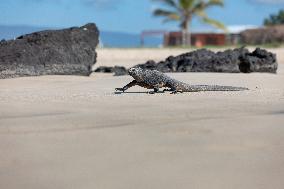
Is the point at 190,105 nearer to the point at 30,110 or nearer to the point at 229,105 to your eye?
the point at 229,105

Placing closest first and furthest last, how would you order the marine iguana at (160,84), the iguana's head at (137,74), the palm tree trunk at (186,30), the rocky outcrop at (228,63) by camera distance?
the marine iguana at (160,84) < the iguana's head at (137,74) < the rocky outcrop at (228,63) < the palm tree trunk at (186,30)

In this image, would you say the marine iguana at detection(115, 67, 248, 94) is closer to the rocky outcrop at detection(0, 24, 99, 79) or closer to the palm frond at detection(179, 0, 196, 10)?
the rocky outcrop at detection(0, 24, 99, 79)

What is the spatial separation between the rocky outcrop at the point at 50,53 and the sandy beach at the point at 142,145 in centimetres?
483

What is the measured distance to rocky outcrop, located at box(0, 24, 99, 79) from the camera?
33.9 feet

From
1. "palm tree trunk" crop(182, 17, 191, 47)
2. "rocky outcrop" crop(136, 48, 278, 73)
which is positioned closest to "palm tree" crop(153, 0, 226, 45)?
"palm tree trunk" crop(182, 17, 191, 47)

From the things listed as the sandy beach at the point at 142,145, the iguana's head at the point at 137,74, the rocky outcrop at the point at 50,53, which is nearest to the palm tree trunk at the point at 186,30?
the rocky outcrop at the point at 50,53

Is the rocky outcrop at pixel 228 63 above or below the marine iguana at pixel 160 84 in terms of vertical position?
above

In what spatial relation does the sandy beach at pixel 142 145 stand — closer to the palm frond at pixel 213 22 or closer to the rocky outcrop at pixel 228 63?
the rocky outcrop at pixel 228 63

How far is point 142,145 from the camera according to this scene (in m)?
3.76

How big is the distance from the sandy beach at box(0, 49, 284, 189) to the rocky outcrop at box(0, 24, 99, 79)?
190 inches

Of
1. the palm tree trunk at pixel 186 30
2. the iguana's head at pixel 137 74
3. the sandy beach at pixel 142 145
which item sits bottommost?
the sandy beach at pixel 142 145

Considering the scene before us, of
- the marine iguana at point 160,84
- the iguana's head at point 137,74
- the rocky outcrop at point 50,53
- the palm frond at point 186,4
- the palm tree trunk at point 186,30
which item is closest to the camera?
the marine iguana at point 160,84

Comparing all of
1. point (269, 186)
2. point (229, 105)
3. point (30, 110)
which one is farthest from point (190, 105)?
point (269, 186)

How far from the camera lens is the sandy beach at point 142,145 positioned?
3.22m
